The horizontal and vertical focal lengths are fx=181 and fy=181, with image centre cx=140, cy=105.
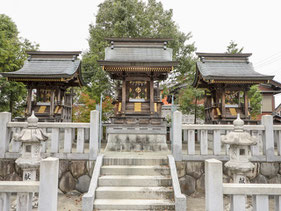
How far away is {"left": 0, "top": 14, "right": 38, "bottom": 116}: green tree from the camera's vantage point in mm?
13578

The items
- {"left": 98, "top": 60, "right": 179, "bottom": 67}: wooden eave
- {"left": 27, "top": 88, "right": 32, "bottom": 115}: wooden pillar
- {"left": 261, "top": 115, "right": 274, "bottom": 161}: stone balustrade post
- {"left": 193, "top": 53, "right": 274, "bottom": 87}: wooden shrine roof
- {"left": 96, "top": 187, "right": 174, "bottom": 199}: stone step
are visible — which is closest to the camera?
→ {"left": 96, "top": 187, "right": 174, "bottom": 199}: stone step

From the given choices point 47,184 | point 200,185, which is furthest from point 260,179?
point 47,184

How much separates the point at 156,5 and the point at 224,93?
13.3 metres

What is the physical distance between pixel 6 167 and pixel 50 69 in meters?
8.34

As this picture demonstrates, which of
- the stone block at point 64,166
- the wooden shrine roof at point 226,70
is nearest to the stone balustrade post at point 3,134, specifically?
the stone block at point 64,166

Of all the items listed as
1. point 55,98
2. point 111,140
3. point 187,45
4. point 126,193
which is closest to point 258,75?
point 187,45

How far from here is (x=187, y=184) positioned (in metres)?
6.61

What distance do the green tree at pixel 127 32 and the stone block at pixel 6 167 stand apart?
1069cm

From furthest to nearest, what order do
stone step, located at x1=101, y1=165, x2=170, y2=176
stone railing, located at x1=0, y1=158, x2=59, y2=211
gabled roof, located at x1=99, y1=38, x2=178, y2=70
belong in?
gabled roof, located at x1=99, y1=38, x2=178, y2=70, stone step, located at x1=101, y1=165, x2=170, y2=176, stone railing, located at x1=0, y1=158, x2=59, y2=211

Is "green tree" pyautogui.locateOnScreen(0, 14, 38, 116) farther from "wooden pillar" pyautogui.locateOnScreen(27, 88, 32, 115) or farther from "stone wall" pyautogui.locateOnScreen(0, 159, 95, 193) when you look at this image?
"stone wall" pyautogui.locateOnScreen(0, 159, 95, 193)

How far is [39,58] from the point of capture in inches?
567

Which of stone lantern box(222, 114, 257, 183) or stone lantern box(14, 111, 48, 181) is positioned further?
stone lantern box(14, 111, 48, 181)

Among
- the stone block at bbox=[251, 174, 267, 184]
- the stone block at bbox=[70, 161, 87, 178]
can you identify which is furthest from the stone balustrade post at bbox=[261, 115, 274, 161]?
the stone block at bbox=[70, 161, 87, 178]

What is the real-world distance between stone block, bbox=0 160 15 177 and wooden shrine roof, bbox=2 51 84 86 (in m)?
6.75
